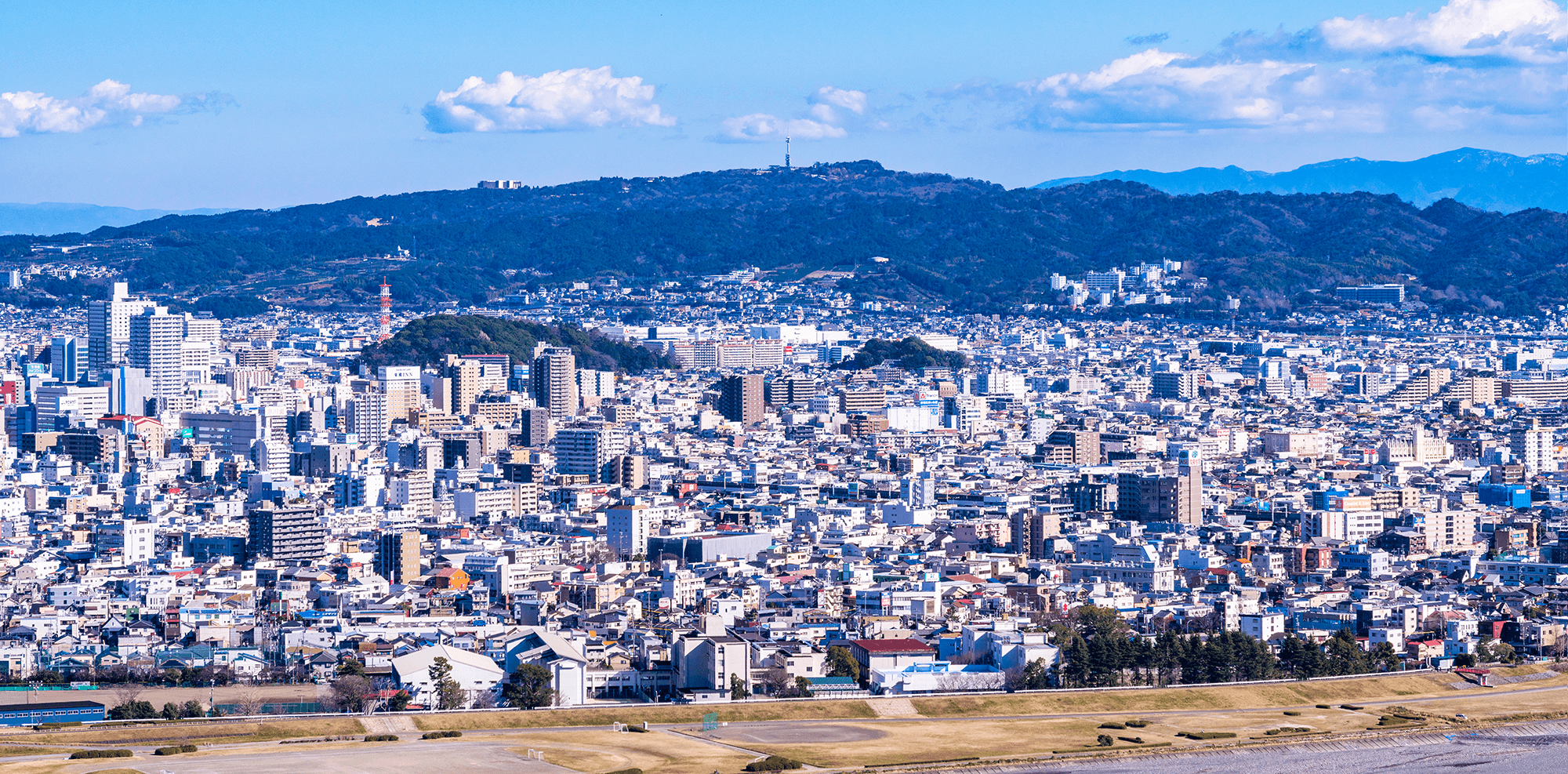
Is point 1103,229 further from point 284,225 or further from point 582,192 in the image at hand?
point 284,225

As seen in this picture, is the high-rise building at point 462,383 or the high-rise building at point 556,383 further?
the high-rise building at point 462,383

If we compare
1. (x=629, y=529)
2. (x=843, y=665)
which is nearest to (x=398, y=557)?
(x=629, y=529)

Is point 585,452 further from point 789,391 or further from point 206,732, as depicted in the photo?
point 206,732

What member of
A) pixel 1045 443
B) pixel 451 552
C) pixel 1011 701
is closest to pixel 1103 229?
pixel 1045 443

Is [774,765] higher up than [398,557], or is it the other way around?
[398,557]

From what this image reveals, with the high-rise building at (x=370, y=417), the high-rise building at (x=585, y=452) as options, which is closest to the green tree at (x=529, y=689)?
the high-rise building at (x=585, y=452)

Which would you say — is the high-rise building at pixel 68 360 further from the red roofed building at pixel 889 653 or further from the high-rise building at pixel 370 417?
the red roofed building at pixel 889 653

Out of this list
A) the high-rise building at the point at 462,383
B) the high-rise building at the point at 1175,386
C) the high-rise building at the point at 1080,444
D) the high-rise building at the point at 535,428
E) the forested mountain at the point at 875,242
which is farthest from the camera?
the forested mountain at the point at 875,242

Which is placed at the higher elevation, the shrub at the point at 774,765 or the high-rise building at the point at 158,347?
the high-rise building at the point at 158,347
